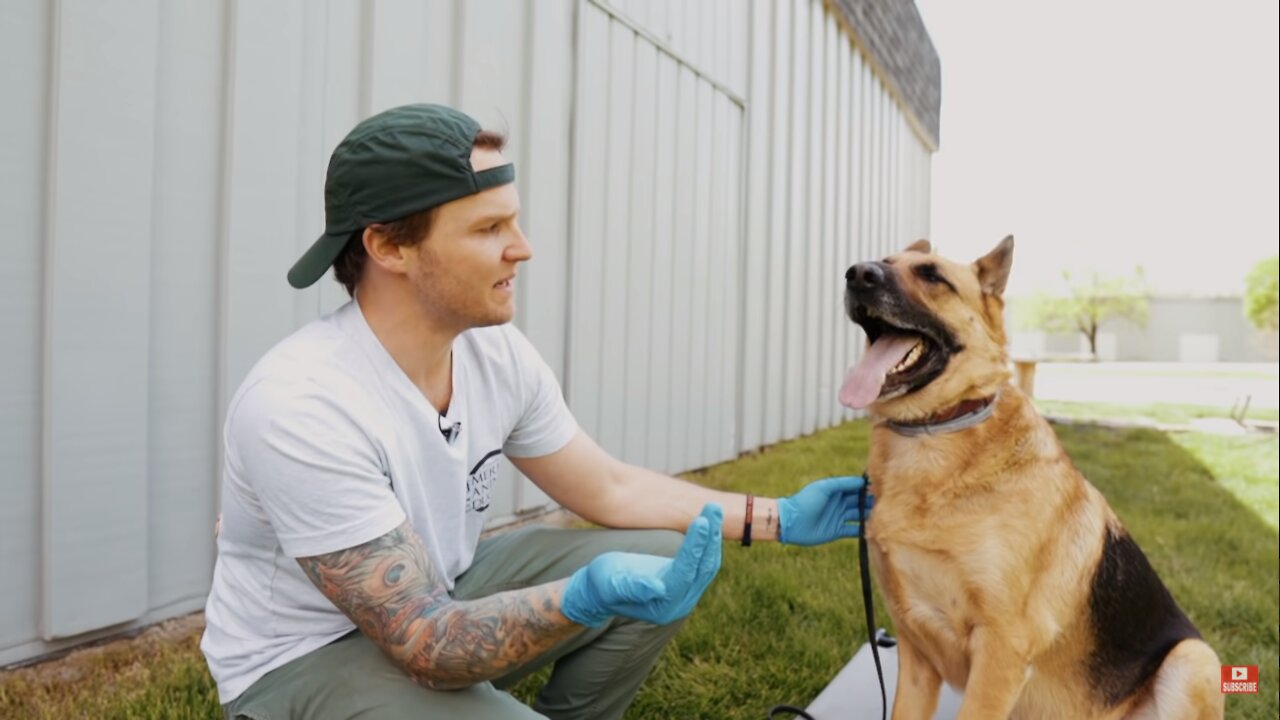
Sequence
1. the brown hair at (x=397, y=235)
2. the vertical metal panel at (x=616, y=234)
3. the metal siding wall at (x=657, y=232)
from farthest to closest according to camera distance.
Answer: the vertical metal panel at (x=616, y=234) → the metal siding wall at (x=657, y=232) → the brown hair at (x=397, y=235)

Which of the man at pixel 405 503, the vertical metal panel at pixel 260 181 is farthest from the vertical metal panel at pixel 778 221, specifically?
the man at pixel 405 503

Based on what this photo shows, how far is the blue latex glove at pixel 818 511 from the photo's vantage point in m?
2.16

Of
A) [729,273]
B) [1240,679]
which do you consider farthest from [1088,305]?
[1240,679]

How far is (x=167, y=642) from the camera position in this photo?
2.41m

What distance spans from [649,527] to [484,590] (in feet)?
1.46

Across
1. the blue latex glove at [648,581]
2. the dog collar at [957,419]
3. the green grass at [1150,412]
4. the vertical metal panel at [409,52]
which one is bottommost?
the green grass at [1150,412]

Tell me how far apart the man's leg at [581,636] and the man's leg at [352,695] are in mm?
408

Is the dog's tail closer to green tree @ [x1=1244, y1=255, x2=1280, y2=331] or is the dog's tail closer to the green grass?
the green grass

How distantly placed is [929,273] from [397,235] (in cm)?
126

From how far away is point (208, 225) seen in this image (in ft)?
8.26

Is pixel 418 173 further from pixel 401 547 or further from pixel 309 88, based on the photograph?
pixel 309 88

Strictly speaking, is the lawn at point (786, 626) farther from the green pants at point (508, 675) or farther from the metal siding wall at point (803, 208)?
the metal siding wall at point (803, 208)

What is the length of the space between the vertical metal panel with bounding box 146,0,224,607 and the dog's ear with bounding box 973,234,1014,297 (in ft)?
7.26

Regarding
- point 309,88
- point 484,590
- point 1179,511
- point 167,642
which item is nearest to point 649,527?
point 484,590
